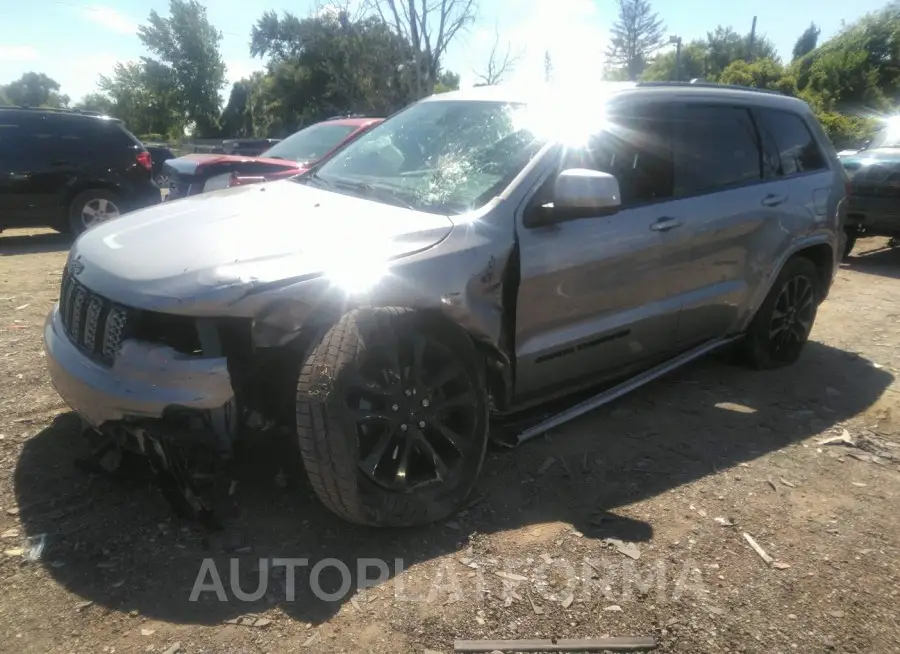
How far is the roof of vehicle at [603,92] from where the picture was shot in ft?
12.6

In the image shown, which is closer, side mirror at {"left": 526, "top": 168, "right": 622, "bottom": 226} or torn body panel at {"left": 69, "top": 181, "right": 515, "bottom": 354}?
torn body panel at {"left": 69, "top": 181, "right": 515, "bottom": 354}

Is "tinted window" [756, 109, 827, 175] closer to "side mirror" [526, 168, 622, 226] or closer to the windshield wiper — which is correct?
"side mirror" [526, 168, 622, 226]

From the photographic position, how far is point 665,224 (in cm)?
383

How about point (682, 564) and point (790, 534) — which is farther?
point (790, 534)

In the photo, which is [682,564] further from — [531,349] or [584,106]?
[584,106]

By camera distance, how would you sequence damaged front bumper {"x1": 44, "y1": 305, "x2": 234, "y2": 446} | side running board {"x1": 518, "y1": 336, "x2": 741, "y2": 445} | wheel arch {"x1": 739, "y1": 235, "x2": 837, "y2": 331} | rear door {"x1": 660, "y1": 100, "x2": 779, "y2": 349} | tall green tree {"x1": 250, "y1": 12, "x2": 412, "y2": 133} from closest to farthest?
damaged front bumper {"x1": 44, "y1": 305, "x2": 234, "y2": 446} < side running board {"x1": 518, "y1": 336, "x2": 741, "y2": 445} < rear door {"x1": 660, "y1": 100, "x2": 779, "y2": 349} < wheel arch {"x1": 739, "y1": 235, "x2": 837, "y2": 331} < tall green tree {"x1": 250, "y1": 12, "x2": 412, "y2": 133}

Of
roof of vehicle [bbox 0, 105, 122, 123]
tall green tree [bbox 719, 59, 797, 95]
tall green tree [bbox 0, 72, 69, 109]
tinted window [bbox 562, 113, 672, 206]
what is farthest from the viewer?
tall green tree [bbox 0, 72, 69, 109]

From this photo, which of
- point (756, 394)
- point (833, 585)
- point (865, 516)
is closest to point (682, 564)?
point (833, 585)

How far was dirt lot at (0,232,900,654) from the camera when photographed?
7.91ft

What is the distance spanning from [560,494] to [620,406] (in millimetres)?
1170

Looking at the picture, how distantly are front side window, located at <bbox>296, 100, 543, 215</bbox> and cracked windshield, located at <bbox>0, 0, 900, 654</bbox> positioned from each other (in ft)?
0.07

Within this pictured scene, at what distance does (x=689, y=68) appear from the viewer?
6272cm

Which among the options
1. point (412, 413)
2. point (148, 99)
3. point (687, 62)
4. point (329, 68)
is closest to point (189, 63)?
point (148, 99)

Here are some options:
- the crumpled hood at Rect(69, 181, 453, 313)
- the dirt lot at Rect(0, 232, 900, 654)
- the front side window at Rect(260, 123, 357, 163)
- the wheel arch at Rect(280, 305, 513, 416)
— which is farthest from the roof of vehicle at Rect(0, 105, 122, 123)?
the wheel arch at Rect(280, 305, 513, 416)
